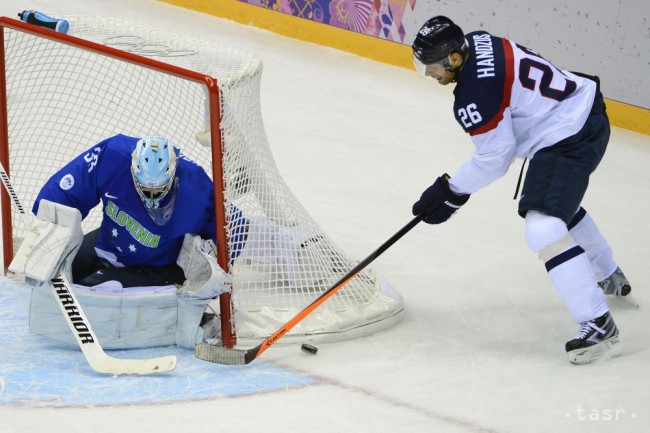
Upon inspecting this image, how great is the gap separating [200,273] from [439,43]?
39.7 inches

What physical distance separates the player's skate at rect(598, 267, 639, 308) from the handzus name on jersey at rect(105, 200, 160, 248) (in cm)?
157

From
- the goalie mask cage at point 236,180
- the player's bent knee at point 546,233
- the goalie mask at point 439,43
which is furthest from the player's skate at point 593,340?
the goalie mask at point 439,43

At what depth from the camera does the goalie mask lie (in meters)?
3.46

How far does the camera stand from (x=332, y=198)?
197 inches

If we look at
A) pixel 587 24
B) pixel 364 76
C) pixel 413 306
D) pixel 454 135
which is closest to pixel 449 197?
pixel 413 306

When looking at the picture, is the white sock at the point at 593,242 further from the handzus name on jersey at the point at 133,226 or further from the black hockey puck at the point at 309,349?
the handzus name on jersey at the point at 133,226

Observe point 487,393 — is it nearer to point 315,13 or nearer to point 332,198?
point 332,198

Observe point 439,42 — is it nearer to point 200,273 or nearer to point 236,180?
point 236,180

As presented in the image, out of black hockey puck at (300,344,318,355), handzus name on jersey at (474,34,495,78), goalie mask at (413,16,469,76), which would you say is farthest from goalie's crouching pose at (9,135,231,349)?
handzus name on jersey at (474,34,495,78)

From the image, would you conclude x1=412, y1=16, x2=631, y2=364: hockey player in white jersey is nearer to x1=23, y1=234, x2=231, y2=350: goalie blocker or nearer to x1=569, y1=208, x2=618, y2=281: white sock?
x1=569, y1=208, x2=618, y2=281: white sock

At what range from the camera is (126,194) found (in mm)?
3596

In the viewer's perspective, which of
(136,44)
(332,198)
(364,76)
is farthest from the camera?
(364,76)

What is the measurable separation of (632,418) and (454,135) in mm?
2992

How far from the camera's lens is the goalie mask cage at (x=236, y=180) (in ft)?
11.3
